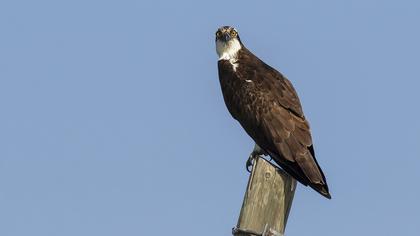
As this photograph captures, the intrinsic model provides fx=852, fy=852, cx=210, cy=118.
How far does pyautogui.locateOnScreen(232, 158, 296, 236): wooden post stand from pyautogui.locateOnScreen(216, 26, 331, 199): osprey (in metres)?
1.52

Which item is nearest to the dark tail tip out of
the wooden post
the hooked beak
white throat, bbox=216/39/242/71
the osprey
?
the osprey

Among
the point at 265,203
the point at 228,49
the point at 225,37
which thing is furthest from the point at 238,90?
the point at 265,203

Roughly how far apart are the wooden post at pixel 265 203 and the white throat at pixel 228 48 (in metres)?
5.53

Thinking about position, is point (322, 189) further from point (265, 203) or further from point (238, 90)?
point (238, 90)

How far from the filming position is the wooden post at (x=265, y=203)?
6.92 meters

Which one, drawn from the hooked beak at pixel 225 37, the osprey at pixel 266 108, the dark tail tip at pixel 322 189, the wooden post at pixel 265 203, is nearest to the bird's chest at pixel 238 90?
the osprey at pixel 266 108

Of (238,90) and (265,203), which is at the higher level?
(238,90)

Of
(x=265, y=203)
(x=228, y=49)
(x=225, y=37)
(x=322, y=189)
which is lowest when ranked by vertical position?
(x=265, y=203)

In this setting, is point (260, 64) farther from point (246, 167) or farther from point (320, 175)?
point (320, 175)

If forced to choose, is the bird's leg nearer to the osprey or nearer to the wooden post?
the osprey

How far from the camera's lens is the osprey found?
944cm

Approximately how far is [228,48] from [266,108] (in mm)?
1998

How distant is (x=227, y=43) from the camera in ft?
41.9

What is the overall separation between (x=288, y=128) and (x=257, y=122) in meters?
0.78
